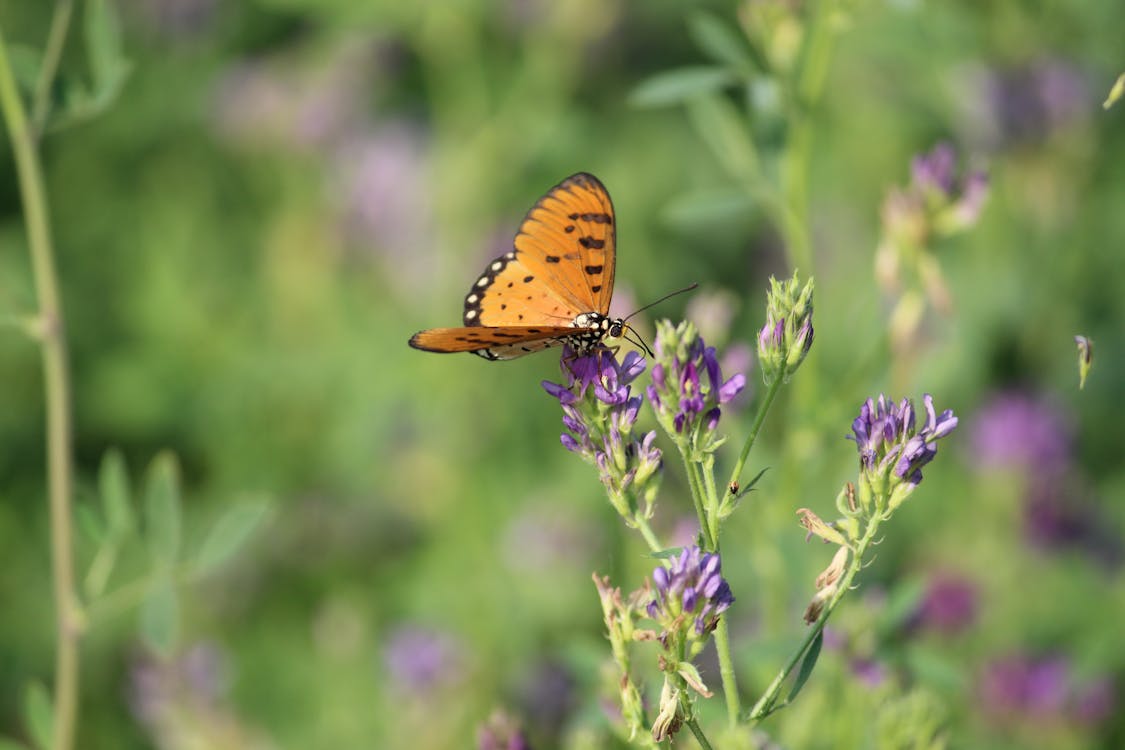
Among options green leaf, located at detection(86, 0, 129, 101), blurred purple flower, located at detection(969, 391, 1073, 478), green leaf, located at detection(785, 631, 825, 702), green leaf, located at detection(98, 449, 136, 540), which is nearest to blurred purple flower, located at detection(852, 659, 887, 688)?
green leaf, located at detection(785, 631, 825, 702)

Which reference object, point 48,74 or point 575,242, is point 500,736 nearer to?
point 575,242

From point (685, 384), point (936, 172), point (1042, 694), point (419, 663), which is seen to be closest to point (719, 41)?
point (936, 172)

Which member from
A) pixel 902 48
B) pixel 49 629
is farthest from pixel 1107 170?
pixel 49 629

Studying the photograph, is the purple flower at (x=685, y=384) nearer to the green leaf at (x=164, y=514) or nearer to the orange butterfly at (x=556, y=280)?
the orange butterfly at (x=556, y=280)

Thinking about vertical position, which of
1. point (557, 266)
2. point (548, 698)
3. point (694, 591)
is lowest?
point (548, 698)

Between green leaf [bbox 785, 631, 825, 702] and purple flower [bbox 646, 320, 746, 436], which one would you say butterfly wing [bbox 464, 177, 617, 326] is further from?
green leaf [bbox 785, 631, 825, 702]
